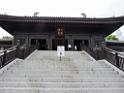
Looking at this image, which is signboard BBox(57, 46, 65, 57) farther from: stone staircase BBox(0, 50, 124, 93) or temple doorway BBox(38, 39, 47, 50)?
temple doorway BBox(38, 39, 47, 50)

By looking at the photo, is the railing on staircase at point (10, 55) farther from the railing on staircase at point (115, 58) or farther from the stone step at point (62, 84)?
the railing on staircase at point (115, 58)

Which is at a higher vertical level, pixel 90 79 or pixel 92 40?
pixel 92 40

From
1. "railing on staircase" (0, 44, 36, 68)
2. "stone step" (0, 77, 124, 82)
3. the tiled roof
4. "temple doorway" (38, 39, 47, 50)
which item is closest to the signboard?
"railing on staircase" (0, 44, 36, 68)

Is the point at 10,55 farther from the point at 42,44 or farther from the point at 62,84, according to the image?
the point at 42,44

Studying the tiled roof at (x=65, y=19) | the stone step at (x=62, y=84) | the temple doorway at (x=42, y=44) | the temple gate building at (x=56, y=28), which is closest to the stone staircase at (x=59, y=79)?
the stone step at (x=62, y=84)

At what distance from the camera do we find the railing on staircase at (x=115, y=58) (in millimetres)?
7283

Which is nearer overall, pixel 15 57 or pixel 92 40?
pixel 15 57

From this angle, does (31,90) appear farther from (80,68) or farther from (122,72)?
(122,72)

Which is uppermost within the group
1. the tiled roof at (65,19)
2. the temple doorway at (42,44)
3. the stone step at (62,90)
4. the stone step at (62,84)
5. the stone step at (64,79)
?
the tiled roof at (65,19)

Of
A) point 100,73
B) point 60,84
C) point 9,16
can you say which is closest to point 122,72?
point 100,73

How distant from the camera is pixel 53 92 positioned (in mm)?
5242

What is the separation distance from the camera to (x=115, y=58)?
7.77 m

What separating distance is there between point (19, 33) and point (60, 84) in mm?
11442

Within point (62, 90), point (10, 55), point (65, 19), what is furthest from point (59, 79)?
point (65, 19)
